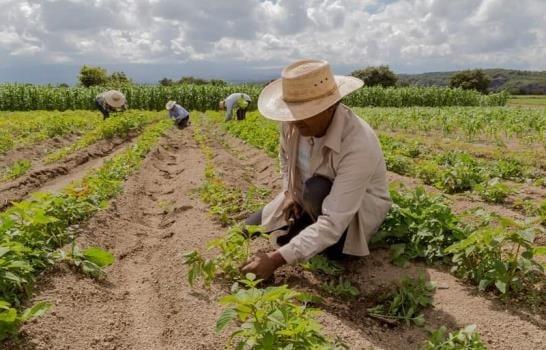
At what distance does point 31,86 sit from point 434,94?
26649 mm

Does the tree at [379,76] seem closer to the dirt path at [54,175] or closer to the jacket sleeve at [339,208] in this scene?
the dirt path at [54,175]

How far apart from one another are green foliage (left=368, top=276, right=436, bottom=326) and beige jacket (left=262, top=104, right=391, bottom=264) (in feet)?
1.15

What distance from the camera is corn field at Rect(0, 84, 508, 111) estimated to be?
26.5 m

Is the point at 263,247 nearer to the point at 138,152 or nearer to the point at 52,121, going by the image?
the point at 138,152

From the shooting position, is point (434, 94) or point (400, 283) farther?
point (434, 94)

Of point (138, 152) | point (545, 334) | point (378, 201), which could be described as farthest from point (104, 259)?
point (138, 152)

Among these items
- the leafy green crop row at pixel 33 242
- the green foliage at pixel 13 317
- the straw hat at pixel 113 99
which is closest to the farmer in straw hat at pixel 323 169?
the green foliage at pixel 13 317

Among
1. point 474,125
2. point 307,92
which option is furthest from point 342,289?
point 474,125

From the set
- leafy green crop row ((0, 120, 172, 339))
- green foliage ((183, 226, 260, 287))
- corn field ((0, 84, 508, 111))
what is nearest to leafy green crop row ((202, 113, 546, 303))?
green foliage ((183, 226, 260, 287))

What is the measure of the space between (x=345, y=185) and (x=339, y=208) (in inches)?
5.7

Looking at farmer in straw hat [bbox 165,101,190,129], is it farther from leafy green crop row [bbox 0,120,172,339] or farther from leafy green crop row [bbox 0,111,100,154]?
leafy green crop row [bbox 0,120,172,339]

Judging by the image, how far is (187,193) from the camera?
6.10 metres

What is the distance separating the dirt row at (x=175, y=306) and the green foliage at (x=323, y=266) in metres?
0.08

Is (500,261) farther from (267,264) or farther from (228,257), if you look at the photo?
(228,257)
